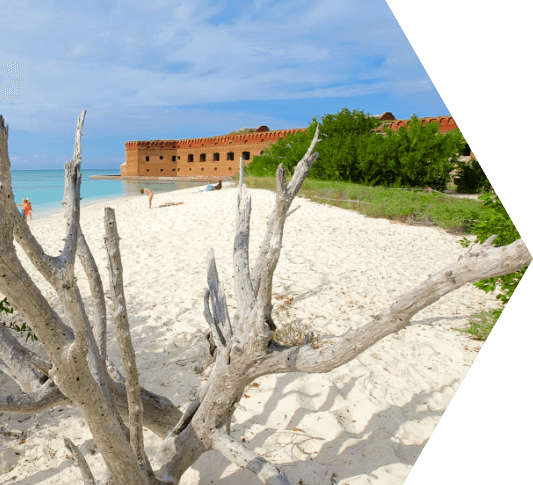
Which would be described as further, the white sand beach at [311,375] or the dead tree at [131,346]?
the white sand beach at [311,375]

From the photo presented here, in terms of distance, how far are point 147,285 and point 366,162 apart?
13.9 meters

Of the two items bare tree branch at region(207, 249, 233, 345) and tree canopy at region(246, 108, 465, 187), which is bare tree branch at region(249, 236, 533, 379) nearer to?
bare tree branch at region(207, 249, 233, 345)

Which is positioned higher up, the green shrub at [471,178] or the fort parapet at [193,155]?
the fort parapet at [193,155]

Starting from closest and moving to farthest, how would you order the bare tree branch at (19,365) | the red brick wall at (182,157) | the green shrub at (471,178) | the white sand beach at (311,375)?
the bare tree branch at (19,365) < the white sand beach at (311,375) < the green shrub at (471,178) < the red brick wall at (182,157)

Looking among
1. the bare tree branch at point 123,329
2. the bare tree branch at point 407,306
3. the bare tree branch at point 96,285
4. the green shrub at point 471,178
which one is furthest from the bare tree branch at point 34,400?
the green shrub at point 471,178

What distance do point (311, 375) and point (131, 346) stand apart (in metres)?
2.42

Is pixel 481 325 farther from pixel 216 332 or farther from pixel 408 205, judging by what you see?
pixel 408 205

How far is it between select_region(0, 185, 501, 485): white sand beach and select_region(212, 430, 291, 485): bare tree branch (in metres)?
0.77

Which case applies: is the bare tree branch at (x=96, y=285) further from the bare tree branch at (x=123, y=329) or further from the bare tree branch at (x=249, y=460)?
the bare tree branch at (x=249, y=460)

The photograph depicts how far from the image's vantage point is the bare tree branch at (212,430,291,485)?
161cm

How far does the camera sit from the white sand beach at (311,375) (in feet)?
8.45

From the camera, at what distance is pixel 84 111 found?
136cm

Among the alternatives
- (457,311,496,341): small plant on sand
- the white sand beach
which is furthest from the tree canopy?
(457,311,496,341): small plant on sand

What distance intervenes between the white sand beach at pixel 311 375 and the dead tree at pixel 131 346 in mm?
780
